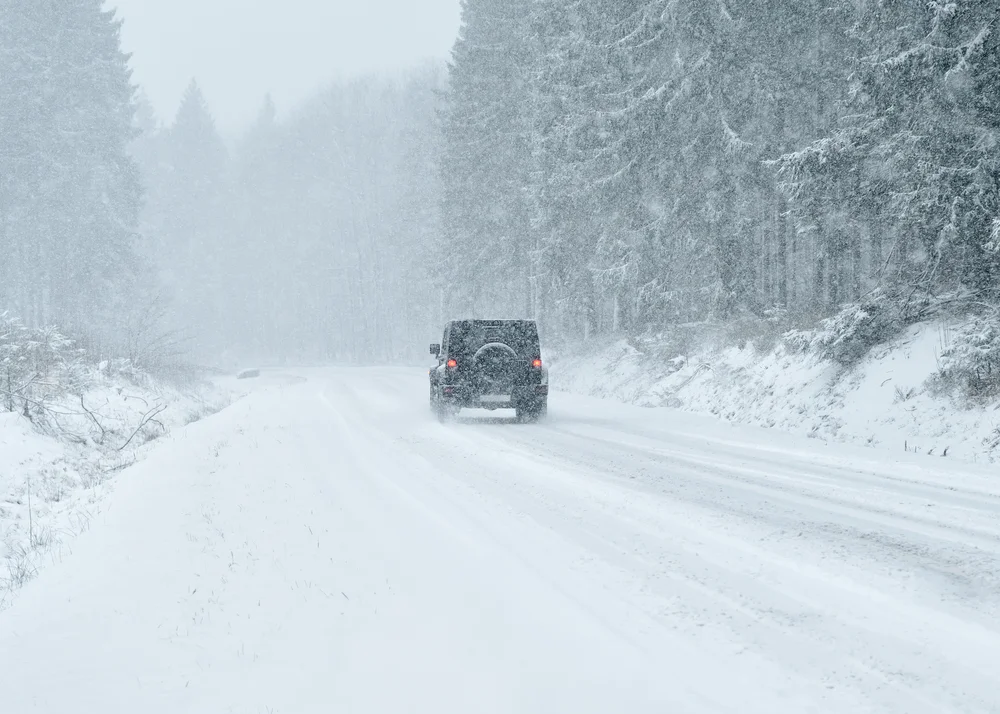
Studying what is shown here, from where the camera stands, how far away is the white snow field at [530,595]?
3441 mm

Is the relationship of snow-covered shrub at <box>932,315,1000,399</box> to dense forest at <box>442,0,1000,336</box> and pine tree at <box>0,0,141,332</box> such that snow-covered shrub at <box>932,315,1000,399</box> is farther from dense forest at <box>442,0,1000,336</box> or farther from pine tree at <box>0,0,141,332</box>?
pine tree at <box>0,0,141,332</box>

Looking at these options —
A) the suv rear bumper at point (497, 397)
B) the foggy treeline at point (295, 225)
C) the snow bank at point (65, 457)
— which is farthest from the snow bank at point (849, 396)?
the foggy treeline at point (295, 225)

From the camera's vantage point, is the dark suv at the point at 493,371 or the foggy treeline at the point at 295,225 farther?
the foggy treeline at the point at 295,225

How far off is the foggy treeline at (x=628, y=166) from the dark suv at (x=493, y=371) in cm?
561

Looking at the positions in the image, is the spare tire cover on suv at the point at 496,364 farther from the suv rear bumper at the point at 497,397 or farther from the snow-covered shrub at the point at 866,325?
the snow-covered shrub at the point at 866,325

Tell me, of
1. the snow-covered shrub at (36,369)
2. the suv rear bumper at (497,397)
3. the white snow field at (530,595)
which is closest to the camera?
the white snow field at (530,595)

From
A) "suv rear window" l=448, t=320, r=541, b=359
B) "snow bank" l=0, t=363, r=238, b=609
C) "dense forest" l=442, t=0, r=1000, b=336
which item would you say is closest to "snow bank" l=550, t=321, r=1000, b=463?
"dense forest" l=442, t=0, r=1000, b=336

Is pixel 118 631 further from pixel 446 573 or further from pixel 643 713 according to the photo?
pixel 643 713

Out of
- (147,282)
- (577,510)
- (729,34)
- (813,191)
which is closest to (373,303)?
(147,282)

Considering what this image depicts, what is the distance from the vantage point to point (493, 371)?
50.6 feet

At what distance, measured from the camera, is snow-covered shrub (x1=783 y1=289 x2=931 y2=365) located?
11.9m

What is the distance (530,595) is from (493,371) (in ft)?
35.8

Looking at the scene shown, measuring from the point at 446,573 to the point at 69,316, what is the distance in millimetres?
38206

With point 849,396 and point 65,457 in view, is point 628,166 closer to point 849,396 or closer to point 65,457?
point 849,396
